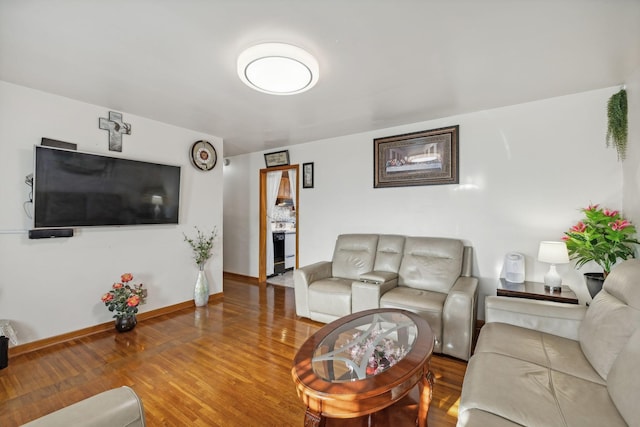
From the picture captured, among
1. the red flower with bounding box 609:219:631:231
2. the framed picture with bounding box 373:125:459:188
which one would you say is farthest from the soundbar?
the red flower with bounding box 609:219:631:231

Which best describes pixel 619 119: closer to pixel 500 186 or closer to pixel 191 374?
pixel 500 186

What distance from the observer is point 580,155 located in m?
2.61

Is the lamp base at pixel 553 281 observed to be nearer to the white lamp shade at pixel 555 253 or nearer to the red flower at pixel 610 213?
the white lamp shade at pixel 555 253

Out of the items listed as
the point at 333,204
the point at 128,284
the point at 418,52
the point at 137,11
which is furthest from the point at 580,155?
the point at 128,284

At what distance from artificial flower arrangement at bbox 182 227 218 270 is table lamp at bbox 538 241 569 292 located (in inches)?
152

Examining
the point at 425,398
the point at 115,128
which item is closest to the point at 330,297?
the point at 425,398

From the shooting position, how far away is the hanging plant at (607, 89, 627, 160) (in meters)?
2.37

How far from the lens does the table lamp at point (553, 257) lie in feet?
7.59

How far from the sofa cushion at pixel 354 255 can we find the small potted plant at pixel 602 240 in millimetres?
1913

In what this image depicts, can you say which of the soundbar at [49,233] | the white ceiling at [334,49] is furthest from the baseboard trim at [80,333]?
the white ceiling at [334,49]

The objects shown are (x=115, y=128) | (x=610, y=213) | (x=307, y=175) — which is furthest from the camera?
(x=307, y=175)

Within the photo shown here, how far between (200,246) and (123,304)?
44.6 inches

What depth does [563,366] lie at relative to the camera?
1451 mm

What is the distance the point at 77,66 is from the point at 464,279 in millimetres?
3927
